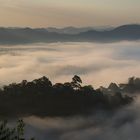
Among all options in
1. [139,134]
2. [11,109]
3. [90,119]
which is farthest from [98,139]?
[11,109]

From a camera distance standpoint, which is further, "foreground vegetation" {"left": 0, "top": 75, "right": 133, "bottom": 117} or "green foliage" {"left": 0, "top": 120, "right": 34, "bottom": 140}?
"foreground vegetation" {"left": 0, "top": 75, "right": 133, "bottom": 117}

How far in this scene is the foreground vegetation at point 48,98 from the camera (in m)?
120

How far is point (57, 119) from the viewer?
441 feet

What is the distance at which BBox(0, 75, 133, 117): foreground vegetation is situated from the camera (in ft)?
393

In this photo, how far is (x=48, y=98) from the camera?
127 m

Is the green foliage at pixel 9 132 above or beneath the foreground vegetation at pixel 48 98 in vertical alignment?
beneath

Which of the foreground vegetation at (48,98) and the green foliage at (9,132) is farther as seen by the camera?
the foreground vegetation at (48,98)

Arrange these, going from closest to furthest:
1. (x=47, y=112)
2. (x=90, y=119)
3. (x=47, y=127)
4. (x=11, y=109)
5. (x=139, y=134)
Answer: (x=11, y=109) < (x=47, y=112) < (x=47, y=127) < (x=90, y=119) < (x=139, y=134)

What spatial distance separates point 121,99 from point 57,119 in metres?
23.3

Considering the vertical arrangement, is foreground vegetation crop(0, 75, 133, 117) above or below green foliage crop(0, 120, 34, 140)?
above

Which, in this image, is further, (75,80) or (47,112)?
(47,112)

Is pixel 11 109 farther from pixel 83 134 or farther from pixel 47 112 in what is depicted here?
pixel 83 134

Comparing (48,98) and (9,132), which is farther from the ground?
(48,98)

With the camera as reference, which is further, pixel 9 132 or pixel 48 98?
pixel 48 98
